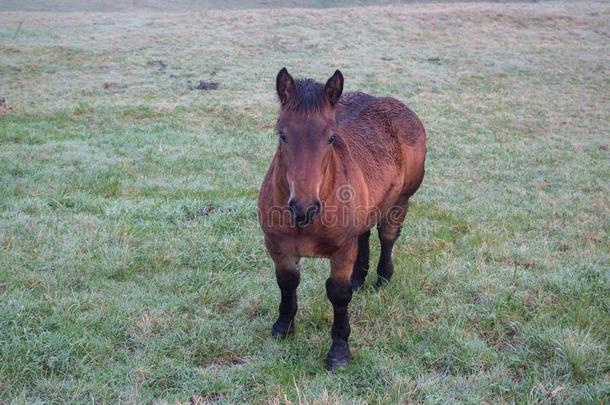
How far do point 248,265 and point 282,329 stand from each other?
1332mm

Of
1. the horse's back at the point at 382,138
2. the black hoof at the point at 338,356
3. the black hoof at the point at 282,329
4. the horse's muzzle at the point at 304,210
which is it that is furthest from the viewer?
the horse's back at the point at 382,138

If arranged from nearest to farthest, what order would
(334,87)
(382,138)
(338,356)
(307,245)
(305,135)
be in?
(305,135)
(334,87)
(307,245)
(338,356)
(382,138)

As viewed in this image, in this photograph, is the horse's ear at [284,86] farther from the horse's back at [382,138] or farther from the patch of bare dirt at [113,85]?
the patch of bare dirt at [113,85]

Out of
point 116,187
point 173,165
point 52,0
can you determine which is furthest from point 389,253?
point 52,0

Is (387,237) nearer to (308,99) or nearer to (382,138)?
(382,138)

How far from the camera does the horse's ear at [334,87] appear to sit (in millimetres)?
3557

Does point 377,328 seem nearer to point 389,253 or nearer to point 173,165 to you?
point 389,253

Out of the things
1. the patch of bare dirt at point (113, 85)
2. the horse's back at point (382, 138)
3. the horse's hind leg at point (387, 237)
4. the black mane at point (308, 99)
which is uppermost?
the black mane at point (308, 99)

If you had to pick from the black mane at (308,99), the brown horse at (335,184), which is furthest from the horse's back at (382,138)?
the black mane at (308,99)

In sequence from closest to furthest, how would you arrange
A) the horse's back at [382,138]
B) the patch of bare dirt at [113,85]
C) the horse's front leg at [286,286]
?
the horse's front leg at [286,286]
the horse's back at [382,138]
the patch of bare dirt at [113,85]

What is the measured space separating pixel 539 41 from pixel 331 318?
26.5 meters

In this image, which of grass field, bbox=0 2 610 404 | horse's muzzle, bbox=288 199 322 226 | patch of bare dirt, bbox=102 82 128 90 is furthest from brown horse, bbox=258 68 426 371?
patch of bare dirt, bbox=102 82 128 90

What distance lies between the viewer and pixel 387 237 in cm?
541

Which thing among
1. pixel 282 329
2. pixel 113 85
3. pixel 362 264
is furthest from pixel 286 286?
pixel 113 85
